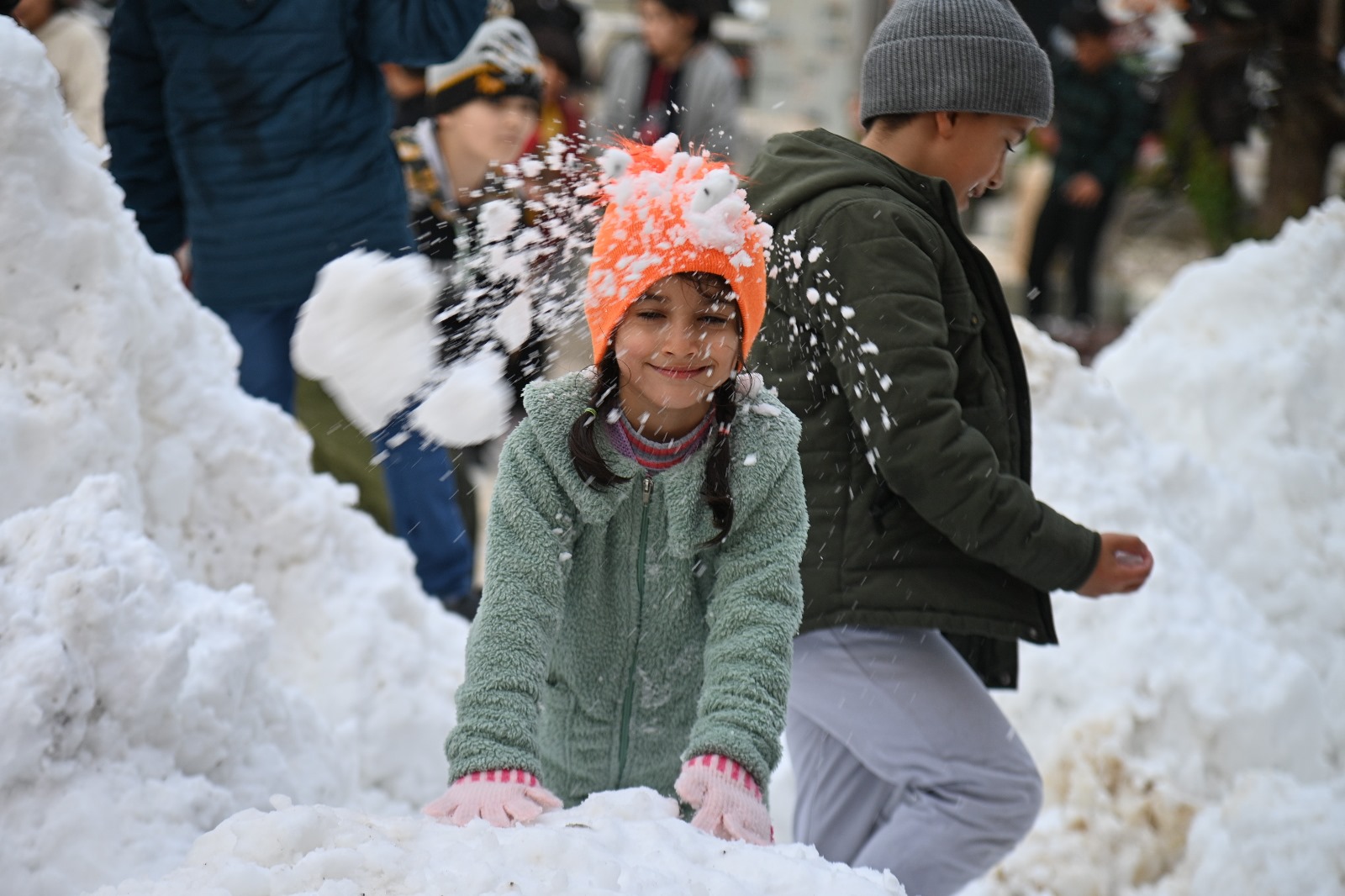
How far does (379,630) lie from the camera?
9.67ft

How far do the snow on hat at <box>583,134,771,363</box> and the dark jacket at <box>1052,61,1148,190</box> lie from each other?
3.01 meters

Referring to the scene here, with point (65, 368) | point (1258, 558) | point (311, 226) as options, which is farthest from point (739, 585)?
point (1258, 558)

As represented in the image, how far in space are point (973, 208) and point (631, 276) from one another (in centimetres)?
789

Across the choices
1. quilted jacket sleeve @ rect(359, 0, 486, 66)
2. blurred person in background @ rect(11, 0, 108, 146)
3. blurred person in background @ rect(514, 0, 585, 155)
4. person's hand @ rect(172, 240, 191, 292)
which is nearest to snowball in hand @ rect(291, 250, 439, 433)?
quilted jacket sleeve @ rect(359, 0, 486, 66)

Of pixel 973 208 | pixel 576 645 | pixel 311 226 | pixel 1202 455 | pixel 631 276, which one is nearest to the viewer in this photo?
pixel 631 276

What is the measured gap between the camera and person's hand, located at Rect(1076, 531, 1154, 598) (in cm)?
213

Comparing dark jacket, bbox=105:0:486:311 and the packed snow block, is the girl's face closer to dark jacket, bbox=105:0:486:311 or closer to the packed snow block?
the packed snow block

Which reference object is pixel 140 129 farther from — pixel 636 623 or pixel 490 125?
pixel 636 623

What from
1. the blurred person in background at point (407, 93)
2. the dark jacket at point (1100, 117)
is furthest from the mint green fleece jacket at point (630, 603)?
the dark jacket at point (1100, 117)

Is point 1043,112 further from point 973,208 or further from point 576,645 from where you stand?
point 973,208

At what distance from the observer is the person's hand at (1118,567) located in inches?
84.0

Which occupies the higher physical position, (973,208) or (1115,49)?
(1115,49)

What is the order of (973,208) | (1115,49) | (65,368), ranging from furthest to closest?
(973,208), (1115,49), (65,368)

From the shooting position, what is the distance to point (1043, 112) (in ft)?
6.85
